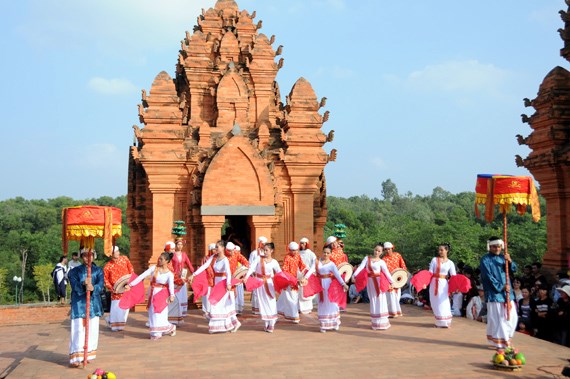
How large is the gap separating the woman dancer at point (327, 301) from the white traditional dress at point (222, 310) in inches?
64.9

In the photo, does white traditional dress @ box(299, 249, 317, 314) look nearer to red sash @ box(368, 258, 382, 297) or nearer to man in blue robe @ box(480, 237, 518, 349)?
red sash @ box(368, 258, 382, 297)

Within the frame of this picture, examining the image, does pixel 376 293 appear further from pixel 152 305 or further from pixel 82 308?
pixel 82 308

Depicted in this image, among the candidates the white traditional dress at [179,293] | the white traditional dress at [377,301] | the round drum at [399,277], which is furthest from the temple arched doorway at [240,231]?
the white traditional dress at [377,301]

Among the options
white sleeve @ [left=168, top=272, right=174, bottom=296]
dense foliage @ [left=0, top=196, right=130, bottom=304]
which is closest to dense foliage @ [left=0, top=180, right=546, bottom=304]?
dense foliage @ [left=0, top=196, right=130, bottom=304]

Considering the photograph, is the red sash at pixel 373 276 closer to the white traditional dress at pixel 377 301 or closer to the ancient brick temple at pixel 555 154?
the white traditional dress at pixel 377 301

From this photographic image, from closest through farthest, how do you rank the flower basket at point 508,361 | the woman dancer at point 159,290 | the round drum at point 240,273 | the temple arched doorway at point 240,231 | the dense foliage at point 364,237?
the flower basket at point 508,361 < the woman dancer at point 159,290 < the round drum at point 240,273 < the temple arched doorway at point 240,231 < the dense foliage at point 364,237

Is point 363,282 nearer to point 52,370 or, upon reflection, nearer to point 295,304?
point 295,304

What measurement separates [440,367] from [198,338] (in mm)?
4380

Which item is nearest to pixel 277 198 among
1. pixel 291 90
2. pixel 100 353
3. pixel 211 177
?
pixel 211 177

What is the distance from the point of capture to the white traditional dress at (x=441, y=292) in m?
10.2

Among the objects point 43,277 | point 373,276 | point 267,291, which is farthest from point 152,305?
point 43,277

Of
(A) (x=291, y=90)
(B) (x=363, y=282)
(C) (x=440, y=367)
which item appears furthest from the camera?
(A) (x=291, y=90)

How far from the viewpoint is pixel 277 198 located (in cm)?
1484

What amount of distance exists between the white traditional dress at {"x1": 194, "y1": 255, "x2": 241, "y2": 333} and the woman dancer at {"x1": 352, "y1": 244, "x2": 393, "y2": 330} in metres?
2.59
